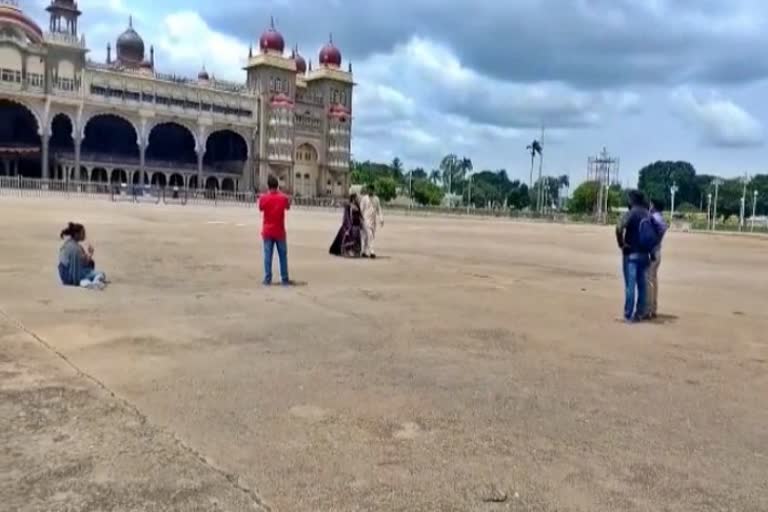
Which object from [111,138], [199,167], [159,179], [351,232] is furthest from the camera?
[159,179]

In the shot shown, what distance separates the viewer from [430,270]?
→ 14.2 meters

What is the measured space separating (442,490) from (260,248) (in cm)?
1478

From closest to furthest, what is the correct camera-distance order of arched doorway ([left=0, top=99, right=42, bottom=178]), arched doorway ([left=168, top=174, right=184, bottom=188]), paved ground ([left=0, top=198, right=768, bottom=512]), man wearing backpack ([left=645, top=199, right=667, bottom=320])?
paved ground ([left=0, top=198, right=768, bottom=512])
man wearing backpack ([left=645, top=199, right=667, bottom=320])
arched doorway ([left=0, top=99, right=42, bottom=178])
arched doorway ([left=168, top=174, right=184, bottom=188])

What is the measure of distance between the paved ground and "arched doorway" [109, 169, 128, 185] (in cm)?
7271

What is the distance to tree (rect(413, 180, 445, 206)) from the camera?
116506mm

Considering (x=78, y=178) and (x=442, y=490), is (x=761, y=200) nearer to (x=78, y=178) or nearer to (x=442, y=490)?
(x=78, y=178)

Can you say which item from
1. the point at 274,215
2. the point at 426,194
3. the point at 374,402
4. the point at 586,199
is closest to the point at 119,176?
the point at 426,194

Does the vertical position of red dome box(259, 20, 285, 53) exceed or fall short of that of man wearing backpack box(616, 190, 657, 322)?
it exceeds it

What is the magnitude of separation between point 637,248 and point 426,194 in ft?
A: 361

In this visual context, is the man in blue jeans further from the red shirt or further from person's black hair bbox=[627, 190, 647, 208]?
the red shirt

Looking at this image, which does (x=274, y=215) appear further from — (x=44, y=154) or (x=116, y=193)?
(x=44, y=154)

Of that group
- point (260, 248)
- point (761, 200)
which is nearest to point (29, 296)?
point (260, 248)

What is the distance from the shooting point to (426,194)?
388ft

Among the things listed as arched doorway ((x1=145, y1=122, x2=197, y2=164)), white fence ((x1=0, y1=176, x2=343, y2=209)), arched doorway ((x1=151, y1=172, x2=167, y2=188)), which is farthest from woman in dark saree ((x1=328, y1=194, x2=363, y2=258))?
arched doorway ((x1=145, y1=122, x2=197, y2=164))
